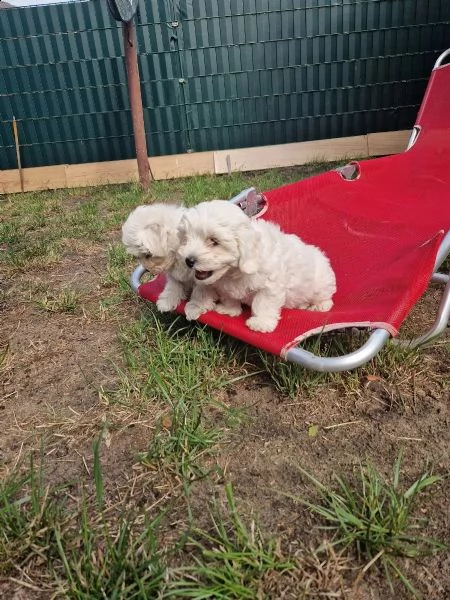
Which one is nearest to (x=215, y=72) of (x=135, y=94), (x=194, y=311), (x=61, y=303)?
(x=135, y=94)

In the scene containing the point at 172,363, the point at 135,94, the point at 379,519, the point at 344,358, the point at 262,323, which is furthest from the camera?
the point at 135,94

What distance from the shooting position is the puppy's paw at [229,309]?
2156 mm

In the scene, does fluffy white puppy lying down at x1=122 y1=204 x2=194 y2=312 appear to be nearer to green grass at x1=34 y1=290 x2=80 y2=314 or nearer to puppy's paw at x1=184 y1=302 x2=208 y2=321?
puppy's paw at x1=184 y1=302 x2=208 y2=321

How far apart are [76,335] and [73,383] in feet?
1.55

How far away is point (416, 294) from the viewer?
1879mm

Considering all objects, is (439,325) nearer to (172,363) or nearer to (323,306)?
(323,306)

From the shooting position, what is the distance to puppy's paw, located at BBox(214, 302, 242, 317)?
2.16m

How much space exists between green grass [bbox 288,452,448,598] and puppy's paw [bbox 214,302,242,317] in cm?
87

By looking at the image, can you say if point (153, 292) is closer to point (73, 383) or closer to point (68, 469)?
point (73, 383)

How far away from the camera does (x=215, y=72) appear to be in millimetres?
6863

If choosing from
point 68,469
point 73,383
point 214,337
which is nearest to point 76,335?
point 73,383

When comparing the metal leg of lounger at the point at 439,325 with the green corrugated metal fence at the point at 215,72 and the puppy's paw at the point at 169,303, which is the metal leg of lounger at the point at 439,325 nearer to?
the puppy's paw at the point at 169,303

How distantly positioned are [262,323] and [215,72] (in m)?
5.96

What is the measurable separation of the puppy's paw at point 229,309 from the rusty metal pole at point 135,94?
3.94 meters
